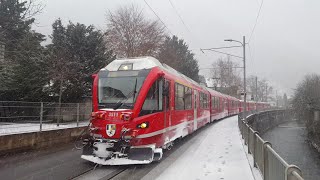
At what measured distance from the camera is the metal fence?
12.0 meters

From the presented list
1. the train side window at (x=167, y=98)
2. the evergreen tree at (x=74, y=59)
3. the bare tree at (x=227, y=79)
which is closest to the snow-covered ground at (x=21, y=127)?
the train side window at (x=167, y=98)

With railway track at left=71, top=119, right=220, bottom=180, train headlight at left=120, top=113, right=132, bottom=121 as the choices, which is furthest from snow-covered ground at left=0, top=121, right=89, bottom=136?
train headlight at left=120, top=113, right=132, bottom=121

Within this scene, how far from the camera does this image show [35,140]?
12344 millimetres

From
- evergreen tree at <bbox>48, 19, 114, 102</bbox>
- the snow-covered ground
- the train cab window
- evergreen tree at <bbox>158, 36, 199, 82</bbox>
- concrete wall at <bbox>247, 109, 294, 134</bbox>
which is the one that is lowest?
concrete wall at <bbox>247, 109, 294, 134</bbox>

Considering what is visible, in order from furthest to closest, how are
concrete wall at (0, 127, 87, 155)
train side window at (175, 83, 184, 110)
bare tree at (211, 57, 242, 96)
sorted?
bare tree at (211, 57, 242, 96)
train side window at (175, 83, 184, 110)
concrete wall at (0, 127, 87, 155)

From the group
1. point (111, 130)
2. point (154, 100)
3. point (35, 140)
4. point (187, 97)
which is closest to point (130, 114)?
point (111, 130)

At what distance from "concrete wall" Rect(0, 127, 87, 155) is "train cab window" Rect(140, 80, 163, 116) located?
4.81 m

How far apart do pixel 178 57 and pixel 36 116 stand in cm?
3706

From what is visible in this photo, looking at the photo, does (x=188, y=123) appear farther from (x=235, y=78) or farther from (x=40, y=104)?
(x=235, y=78)

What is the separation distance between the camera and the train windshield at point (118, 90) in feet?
32.5

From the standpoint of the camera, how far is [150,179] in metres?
8.28

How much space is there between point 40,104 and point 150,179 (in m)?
7.26

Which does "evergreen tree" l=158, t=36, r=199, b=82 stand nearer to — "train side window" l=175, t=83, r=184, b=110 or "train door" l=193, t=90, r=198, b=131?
"train door" l=193, t=90, r=198, b=131

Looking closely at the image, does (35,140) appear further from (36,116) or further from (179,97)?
(179,97)
